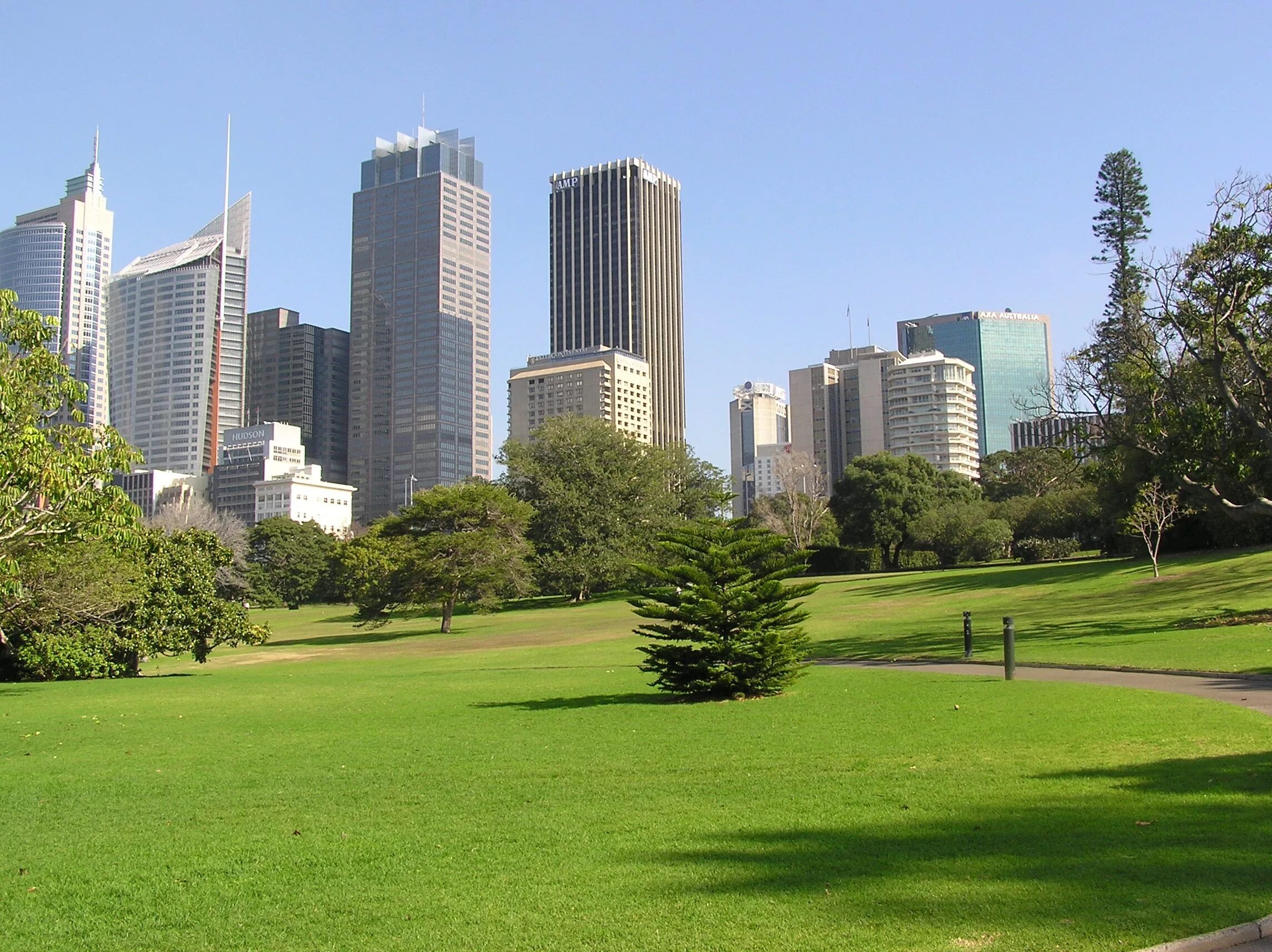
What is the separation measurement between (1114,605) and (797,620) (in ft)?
74.8

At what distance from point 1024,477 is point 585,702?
86.2 metres

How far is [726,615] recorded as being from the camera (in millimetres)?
16094

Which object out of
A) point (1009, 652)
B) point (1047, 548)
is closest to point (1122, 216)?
point (1047, 548)

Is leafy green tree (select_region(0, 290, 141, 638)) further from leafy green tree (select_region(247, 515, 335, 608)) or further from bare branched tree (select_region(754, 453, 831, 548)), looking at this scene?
leafy green tree (select_region(247, 515, 335, 608))

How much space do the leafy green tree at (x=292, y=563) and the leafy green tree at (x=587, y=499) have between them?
121 ft

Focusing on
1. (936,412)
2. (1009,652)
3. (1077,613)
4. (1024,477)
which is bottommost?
(1009,652)

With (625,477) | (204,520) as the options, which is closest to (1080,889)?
(625,477)

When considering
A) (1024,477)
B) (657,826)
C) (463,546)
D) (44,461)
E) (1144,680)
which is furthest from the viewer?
(1024,477)

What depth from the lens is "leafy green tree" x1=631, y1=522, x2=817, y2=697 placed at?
52.6 ft

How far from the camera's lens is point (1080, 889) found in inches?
214

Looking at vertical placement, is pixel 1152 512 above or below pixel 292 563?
above

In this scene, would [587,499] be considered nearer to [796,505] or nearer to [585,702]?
[796,505]

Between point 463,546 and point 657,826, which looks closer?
point 657,826

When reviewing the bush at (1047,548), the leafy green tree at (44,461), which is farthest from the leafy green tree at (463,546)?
the bush at (1047,548)
